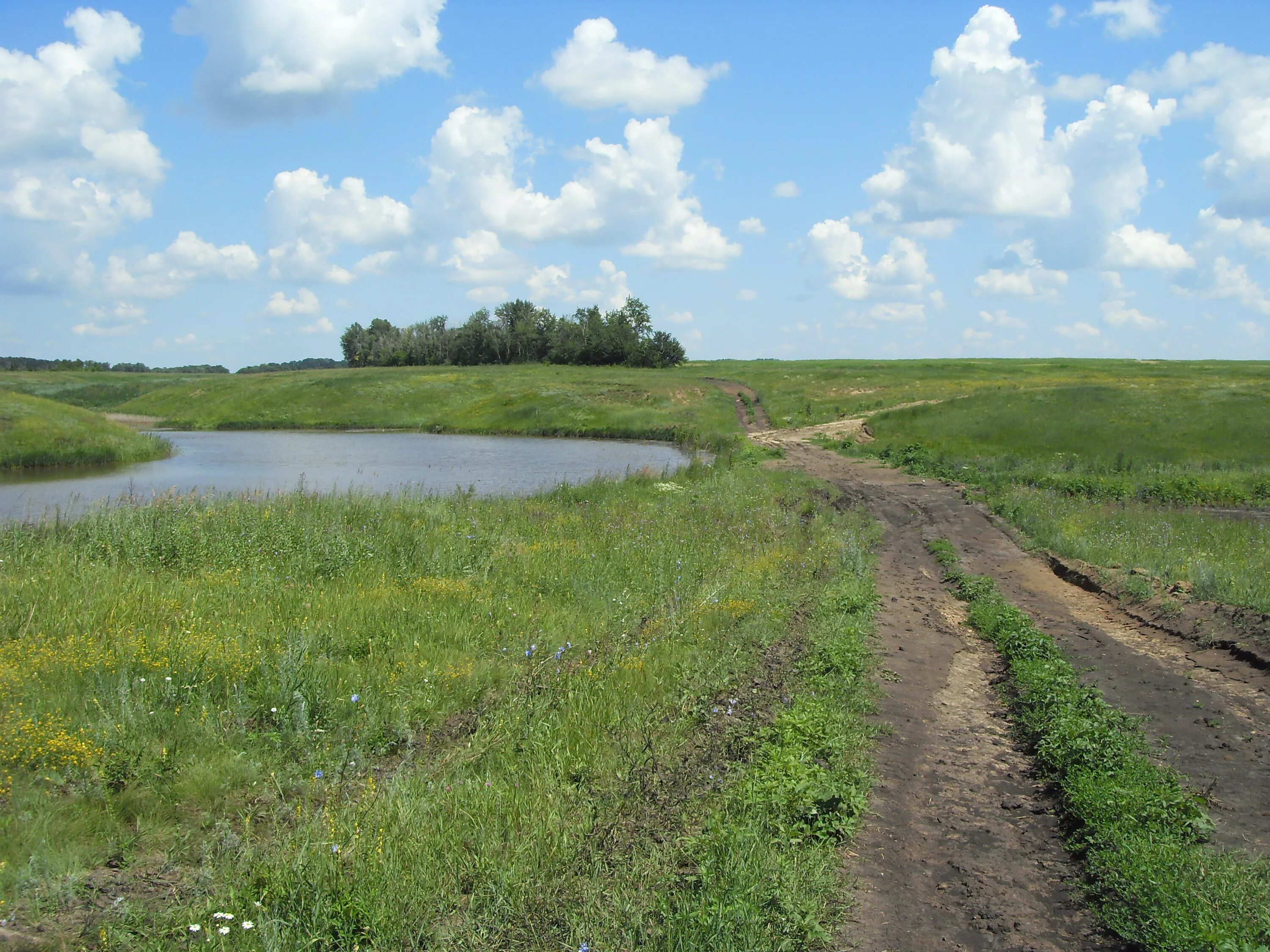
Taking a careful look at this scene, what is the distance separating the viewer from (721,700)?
8.02 m

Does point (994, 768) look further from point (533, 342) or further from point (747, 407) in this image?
point (533, 342)

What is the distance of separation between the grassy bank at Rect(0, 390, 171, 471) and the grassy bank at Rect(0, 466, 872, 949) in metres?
30.4

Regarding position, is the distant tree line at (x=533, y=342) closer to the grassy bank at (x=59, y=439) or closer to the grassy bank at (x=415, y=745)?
the grassy bank at (x=59, y=439)

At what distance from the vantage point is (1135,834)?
5668 millimetres

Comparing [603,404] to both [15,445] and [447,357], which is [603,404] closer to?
[15,445]

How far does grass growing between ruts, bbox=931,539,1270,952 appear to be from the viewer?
15.4ft

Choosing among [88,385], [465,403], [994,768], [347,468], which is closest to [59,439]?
[347,468]

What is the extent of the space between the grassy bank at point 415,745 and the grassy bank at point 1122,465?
771 centimetres

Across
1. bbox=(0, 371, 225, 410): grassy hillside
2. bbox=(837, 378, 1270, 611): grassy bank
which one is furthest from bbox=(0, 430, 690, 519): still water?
bbox=(0, 371, 225, 410): grassy hillside

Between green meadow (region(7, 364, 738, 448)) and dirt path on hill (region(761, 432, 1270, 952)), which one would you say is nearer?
dirt path on hill (region(761, 432, 1270, 952))

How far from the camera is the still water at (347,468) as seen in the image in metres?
27.2

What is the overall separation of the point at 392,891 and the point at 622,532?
12.1 meters

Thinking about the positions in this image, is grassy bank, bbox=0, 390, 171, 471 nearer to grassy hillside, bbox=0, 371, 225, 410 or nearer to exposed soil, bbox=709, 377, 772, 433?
exposed soil, bbox=709, 377, 772, 433

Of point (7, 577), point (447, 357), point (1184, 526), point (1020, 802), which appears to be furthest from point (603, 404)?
point (447, 357)
